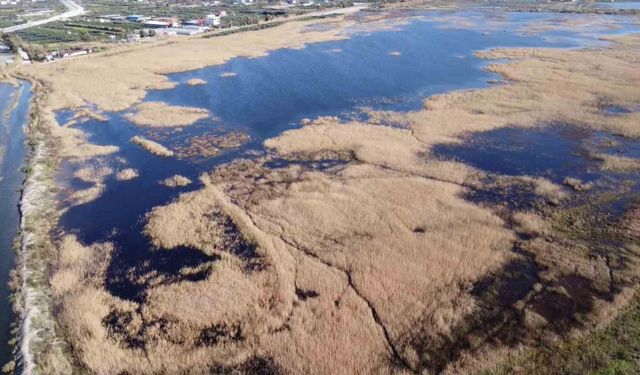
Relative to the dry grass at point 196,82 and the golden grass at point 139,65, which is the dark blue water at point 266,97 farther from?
the golden grass at point 139,65

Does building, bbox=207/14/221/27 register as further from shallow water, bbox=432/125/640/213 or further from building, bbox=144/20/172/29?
shallow water, bbox=432/125/640/213

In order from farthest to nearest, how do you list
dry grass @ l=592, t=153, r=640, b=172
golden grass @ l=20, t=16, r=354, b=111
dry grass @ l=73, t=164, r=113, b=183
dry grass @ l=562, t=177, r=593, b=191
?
golden grass @ l=20, t=16, r=354, b=111 < dry grass @ l=73, t=164, r=113, b=183 < dry grass @ l=592, t=153, r=640, b=172 < dry grass @ l=562, t=177, r=593, b=191

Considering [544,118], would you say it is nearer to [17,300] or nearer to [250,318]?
[250,318]

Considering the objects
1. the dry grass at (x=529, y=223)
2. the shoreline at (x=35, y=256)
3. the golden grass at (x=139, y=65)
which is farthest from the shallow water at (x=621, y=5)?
the shoreline at (x=35, y=256)

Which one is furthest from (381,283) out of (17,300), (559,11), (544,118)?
(559,11)

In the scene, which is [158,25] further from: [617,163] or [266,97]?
[617,163]

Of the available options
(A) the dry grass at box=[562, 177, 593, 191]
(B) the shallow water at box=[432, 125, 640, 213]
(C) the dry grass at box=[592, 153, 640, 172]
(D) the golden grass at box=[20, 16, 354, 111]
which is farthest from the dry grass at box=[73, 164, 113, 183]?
(C) the dry grass at box=[592, 153, 640, 172]

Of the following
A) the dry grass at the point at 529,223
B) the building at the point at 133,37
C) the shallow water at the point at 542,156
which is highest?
the dry grass at the point at 529,223
